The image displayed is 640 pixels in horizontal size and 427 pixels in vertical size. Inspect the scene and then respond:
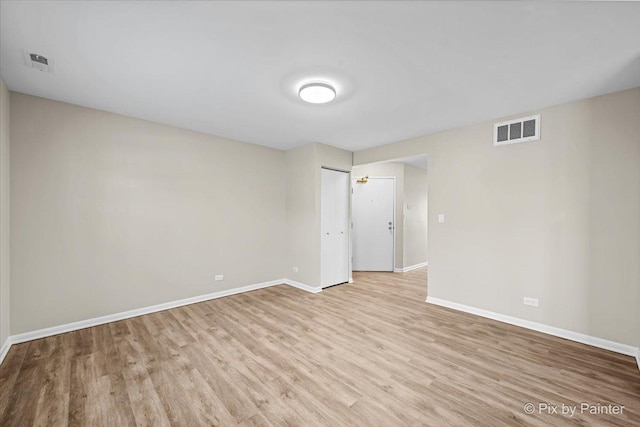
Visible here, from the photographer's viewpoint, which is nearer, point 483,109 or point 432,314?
point 483,109

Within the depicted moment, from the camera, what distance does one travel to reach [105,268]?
3104 mm

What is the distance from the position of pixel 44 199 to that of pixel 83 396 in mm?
2188

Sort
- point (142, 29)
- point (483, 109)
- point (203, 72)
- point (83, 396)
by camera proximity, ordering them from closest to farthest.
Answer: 1. point (142, 29)
2. point (83, 396)
3. point (203, 72)
4. point (483, 109)

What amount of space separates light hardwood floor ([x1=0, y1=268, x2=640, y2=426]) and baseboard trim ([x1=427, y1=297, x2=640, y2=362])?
Result: 12cm

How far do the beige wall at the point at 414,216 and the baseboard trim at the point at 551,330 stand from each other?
98.3 inches

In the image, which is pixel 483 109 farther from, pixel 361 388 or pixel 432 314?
pixel 361 388

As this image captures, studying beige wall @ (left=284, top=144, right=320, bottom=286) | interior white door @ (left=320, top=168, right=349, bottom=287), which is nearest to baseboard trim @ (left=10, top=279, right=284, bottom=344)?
beige wall @ (left=284, top=144, right=320, bottom=286)

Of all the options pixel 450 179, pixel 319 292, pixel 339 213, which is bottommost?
pixel 319 292

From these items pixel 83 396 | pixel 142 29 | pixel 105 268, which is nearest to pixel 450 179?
pixel 142 29

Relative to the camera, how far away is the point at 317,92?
2461 millimetres

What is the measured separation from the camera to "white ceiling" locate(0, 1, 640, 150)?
5.16 feet

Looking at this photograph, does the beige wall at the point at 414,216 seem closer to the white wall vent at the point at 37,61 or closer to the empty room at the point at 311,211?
the empty room at the point at 311,211

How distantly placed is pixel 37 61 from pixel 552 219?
207 inches

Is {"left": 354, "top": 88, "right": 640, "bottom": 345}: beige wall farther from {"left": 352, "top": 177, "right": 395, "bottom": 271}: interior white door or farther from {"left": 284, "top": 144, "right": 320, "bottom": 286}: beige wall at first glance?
{"left": 352, "top": 177, "right": 395, "bottom": 271}: interior white door
